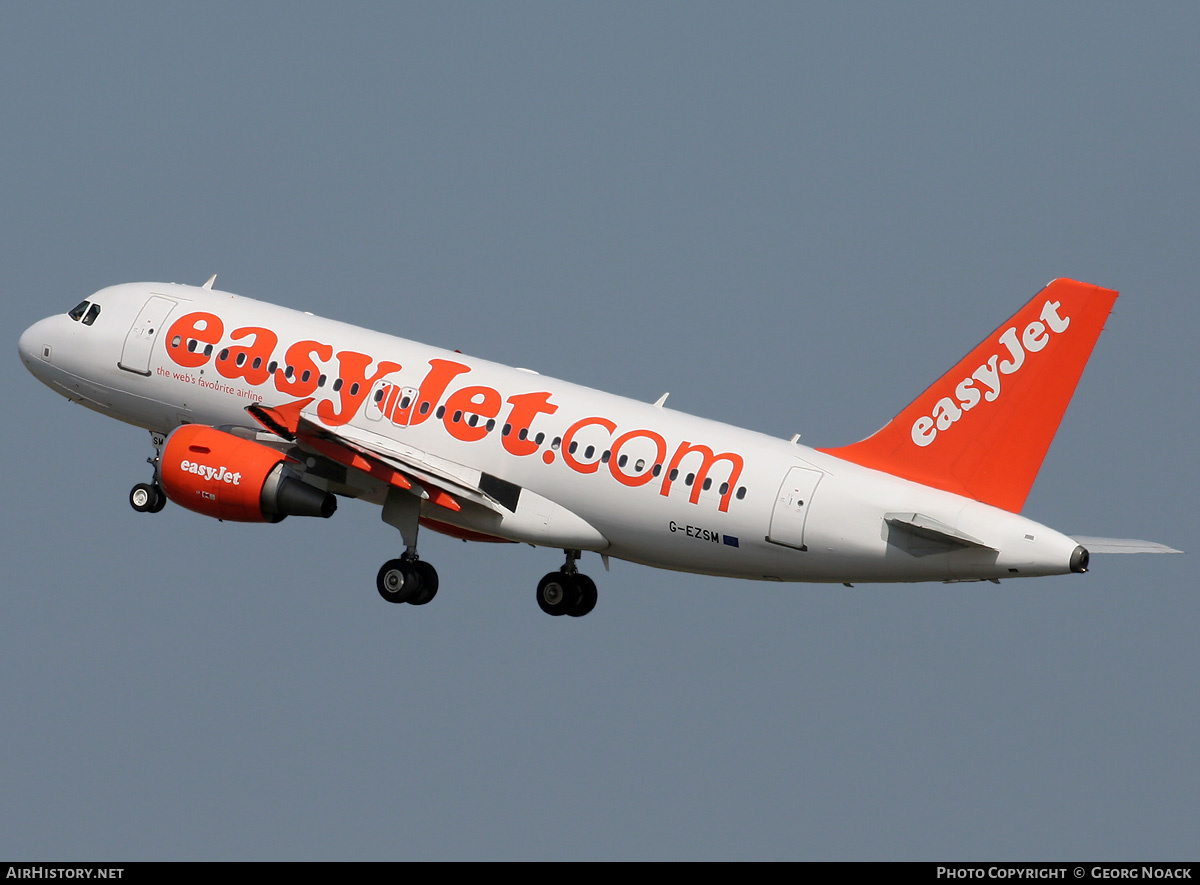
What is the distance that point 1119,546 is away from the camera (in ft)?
136

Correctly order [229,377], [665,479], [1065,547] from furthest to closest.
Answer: [229,377], [665,479], [1065,547]

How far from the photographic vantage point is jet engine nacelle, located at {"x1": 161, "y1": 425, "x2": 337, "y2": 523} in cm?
4409

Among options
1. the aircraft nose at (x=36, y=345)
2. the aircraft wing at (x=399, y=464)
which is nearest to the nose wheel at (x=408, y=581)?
the aircraft wing at (x=399, y=464)

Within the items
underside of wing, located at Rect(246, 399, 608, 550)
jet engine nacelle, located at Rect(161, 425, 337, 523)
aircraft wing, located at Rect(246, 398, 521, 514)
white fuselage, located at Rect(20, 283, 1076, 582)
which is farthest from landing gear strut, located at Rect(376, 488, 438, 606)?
jet engine nacelle, located at Rect(161, 425, 337, 523)

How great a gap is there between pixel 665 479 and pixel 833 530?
3885mm

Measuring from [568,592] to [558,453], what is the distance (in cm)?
494

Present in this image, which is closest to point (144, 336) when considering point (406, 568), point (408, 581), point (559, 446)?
point (406, 568)

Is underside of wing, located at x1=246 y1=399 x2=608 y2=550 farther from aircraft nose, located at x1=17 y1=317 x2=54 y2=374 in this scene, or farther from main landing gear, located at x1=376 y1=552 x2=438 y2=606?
aircraft nose, located at x1=17 y1=317 x2=54 y2=374

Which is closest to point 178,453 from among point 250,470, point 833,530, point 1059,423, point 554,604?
point 250,470

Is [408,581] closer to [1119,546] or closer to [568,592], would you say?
[568,592]

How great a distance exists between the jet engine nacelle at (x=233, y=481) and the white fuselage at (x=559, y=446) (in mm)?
1674

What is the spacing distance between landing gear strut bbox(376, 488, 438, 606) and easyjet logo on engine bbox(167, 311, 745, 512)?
1770 millimetres

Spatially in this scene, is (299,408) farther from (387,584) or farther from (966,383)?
(966,383)

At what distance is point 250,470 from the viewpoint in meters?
44.1
